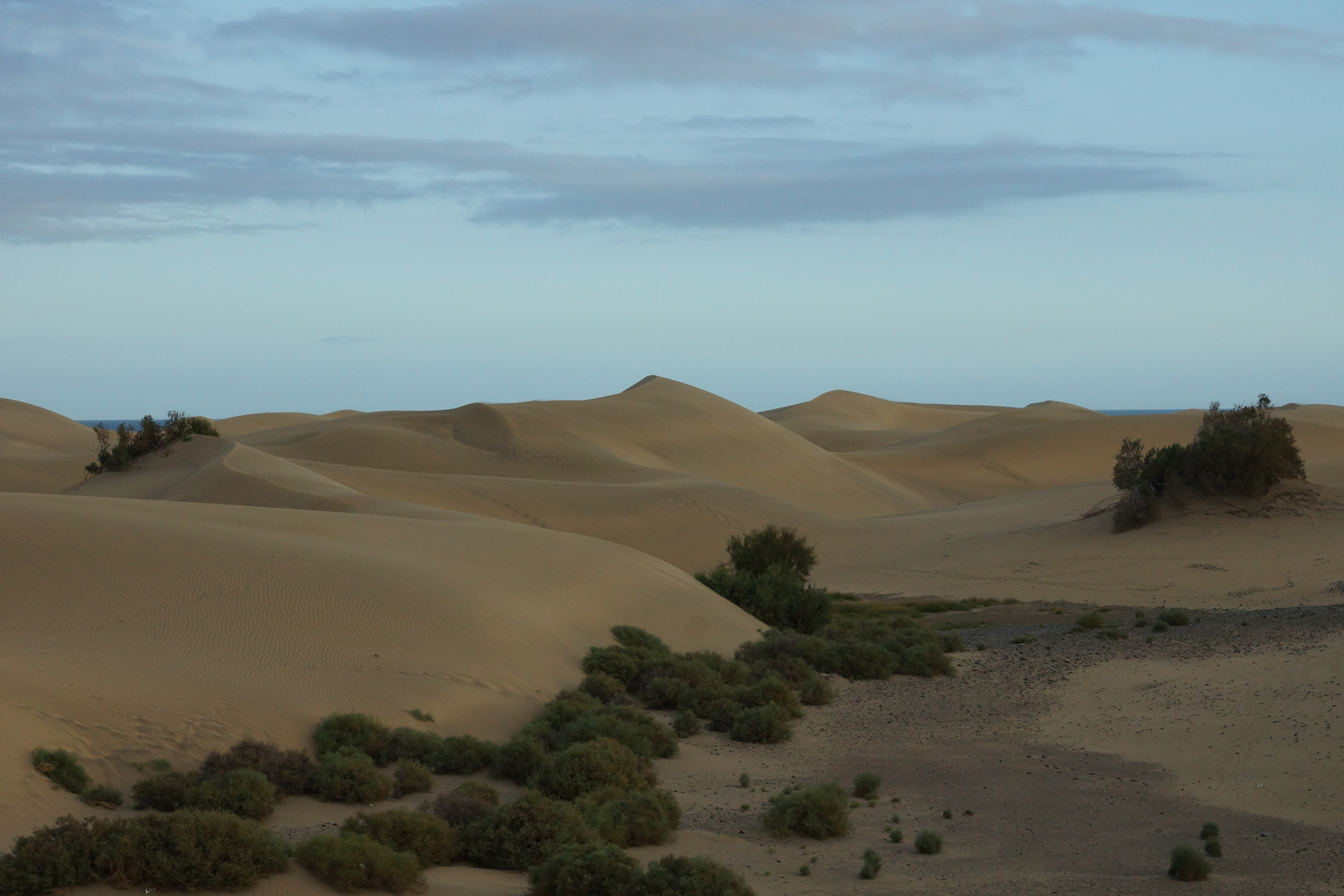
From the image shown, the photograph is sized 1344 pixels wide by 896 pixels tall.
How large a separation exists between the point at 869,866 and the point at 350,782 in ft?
15.8

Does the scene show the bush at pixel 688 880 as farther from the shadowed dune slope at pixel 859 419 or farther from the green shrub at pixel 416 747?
the shadowed dune slope at pixel 859 419

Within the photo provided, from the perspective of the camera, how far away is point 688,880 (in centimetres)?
766

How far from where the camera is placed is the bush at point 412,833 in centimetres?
887

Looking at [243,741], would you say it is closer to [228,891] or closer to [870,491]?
[228,891]

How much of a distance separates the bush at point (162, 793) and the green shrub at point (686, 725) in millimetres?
6153

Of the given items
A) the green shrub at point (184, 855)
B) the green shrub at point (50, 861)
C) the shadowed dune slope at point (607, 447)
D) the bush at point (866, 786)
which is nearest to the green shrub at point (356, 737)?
the green shrub at point (184, 855)

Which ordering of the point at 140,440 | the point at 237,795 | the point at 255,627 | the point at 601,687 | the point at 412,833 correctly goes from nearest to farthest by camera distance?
the point at 412,833 < the point at 237,795 < the point at 255,627 < the point at 601,687 < the point at 140,440

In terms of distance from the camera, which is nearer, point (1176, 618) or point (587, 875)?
point (587, 875)

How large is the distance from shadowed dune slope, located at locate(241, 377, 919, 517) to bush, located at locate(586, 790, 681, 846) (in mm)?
41087

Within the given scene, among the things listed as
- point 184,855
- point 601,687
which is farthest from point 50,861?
point 601,687

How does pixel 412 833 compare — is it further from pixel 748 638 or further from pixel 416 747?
pixel 748 638

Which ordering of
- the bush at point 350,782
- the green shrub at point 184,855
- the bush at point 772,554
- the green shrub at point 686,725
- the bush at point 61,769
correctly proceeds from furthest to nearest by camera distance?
the bush at point 772,554 < the green shrub at point 686,725 < the bush at point 350,782 < the bush at point 61,769 < the green shrub at point 184,855

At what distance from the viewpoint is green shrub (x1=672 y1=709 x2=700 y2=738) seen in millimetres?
14469

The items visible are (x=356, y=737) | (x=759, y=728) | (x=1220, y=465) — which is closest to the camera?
(x=356, y=737)
